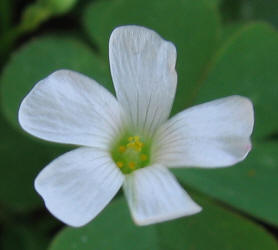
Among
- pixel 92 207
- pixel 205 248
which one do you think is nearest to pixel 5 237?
pixel 205 248

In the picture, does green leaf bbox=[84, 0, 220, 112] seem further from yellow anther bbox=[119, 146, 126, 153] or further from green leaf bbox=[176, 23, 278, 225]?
yellow anther bbox=[119, 146, 126, 153]

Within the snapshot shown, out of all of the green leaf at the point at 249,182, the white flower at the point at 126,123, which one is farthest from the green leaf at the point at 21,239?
the white flower at the point at 126,123

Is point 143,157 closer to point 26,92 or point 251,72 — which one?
point 26,92

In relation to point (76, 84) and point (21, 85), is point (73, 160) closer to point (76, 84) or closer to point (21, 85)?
point (76, 84)

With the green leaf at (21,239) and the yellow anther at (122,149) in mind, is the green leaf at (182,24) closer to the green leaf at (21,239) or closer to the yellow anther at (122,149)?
the yellow anther at (122,149)

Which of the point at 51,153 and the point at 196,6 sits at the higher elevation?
the point at 196,6

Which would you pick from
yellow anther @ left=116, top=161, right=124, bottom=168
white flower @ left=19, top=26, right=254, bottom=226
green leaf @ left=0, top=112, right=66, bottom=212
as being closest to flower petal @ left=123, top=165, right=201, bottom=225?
white flower @ left=19, top=26, right=254, bottom=226

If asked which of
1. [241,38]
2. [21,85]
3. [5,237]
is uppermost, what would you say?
[21,85]
